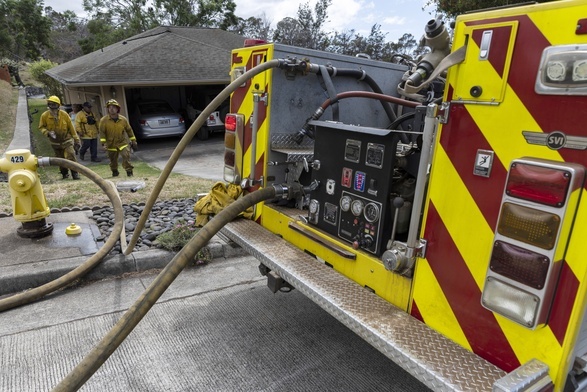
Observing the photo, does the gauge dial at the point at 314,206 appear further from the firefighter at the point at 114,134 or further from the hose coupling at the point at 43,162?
the firefighter at the point at 114,134

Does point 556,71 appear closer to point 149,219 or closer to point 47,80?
point 149,219

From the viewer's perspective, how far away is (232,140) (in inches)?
132

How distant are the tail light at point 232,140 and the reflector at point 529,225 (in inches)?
89.6

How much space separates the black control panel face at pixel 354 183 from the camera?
2.23 m

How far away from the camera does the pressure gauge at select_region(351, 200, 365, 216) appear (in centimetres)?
239

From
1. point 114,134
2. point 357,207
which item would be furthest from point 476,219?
point 114,134

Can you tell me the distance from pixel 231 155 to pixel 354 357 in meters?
1.89

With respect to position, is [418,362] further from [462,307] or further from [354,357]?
[354,357]

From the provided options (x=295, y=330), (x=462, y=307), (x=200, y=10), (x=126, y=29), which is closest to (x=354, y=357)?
(x=295, y=330)

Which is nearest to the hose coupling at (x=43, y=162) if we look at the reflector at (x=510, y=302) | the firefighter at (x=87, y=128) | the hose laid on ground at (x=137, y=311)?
the hose laid on ground at (x=137, y=311)

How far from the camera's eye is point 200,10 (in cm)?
3275

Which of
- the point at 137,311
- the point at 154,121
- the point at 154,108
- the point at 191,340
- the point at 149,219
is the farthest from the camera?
the point at 154,108

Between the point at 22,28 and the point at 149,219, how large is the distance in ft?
178

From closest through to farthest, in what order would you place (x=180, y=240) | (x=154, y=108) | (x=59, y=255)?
(x=59, y=255)
(x=180, y=240)
(x=154, y=108)
